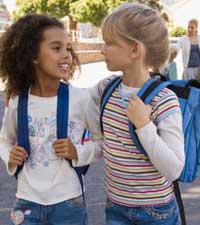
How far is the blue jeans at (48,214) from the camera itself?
2.01 metres

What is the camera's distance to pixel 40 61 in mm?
2092

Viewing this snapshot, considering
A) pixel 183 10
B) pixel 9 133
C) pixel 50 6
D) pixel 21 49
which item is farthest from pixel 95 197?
pixel 183 10

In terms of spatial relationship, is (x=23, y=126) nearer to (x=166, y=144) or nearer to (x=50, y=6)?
(x=166, y=144)

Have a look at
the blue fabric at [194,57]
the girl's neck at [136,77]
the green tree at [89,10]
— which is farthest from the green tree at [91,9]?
the girl's neck at [136,77]

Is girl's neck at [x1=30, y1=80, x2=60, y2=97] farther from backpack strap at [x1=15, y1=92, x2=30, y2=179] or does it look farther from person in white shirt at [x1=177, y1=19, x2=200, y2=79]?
person in white shirt at [x1=177, y1=19, x2=200, y2=79]

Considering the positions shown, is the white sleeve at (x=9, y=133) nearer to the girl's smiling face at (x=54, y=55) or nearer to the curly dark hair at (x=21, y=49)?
the curly dark hair at (x=21, y=49)

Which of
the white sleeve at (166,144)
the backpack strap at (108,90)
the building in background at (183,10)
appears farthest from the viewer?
the building in background at (183,10)

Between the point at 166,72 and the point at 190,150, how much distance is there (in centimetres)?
577

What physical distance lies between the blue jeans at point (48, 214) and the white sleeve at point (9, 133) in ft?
0.54

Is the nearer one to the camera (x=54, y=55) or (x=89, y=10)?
(x=54, y=55)

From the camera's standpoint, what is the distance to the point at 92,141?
208cm

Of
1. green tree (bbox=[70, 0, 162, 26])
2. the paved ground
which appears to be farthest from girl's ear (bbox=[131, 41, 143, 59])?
green tree (bbox=[70, 0, 162, 26])

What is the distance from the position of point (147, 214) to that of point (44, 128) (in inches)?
20.5

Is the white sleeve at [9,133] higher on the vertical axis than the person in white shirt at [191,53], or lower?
→ higher
